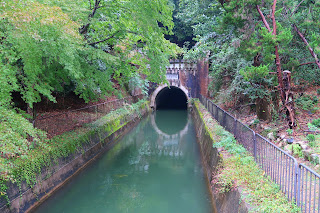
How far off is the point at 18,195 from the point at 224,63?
10516mm

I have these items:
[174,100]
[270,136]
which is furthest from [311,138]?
[174,100]

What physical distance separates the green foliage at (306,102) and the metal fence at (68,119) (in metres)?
8.32

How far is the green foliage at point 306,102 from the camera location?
316 inches

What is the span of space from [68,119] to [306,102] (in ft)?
29.6

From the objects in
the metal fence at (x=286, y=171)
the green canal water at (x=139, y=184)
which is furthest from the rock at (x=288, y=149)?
the green canal water at (x=139, y=184)

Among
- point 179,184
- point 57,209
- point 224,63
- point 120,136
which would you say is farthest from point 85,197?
point 224,63

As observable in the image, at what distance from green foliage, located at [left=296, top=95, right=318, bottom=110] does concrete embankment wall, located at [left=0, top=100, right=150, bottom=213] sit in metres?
7.90

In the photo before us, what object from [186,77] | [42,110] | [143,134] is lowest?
[143,134]

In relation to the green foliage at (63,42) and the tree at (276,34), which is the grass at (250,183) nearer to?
the tree at (276,34)

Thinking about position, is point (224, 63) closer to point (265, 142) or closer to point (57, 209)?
point (265, 142)

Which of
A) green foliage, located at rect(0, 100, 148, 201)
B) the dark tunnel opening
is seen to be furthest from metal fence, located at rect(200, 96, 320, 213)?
the dark tunnel opening

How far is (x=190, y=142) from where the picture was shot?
1255cm

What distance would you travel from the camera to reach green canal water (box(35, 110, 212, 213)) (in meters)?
5.92

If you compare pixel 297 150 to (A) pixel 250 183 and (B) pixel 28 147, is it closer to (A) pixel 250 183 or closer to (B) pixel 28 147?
(A) pixel 250 183
